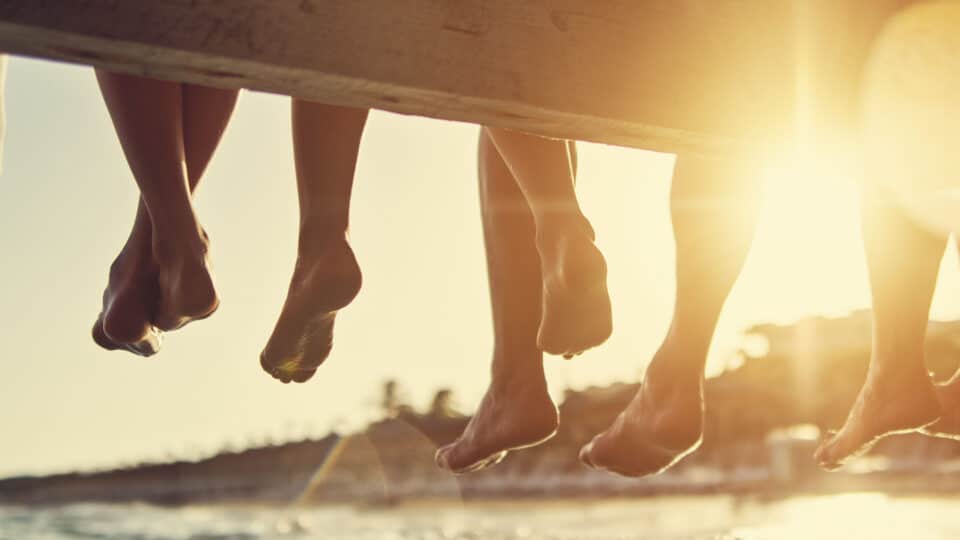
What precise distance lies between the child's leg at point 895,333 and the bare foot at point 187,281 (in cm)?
113

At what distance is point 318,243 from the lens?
181cm

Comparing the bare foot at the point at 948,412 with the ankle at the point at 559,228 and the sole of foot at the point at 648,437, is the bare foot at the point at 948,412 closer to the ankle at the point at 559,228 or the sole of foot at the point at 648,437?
the sole of foot at the point at 648,437

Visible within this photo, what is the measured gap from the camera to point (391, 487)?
163 ft

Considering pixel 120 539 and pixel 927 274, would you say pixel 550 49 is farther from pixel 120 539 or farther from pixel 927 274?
pixel 120 539

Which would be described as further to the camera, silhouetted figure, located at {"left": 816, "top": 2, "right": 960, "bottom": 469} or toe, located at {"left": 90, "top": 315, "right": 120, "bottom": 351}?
toe, located at {"left": 90, "top": 315, "right": 120, "bottom": 351}

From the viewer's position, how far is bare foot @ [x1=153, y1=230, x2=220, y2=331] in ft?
5.44

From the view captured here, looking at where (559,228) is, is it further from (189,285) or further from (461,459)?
(461,459)

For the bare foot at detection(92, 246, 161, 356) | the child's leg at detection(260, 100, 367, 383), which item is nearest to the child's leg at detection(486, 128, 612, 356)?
the child's leg at detection(260, 100, 367, 383)

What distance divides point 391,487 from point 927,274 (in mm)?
48791

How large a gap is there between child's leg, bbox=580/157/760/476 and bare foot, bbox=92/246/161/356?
1.01 meters

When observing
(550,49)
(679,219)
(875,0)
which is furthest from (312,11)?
(679,219)

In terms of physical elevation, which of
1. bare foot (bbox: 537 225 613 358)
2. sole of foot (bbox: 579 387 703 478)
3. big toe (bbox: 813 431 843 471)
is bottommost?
big toe (bbox: 813 431 843 471)

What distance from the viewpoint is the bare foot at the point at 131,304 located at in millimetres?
1738

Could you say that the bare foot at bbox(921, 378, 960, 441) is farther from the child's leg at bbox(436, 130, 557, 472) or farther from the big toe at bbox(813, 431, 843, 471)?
the child's leg at bbox(436, 130, 557, 472)
